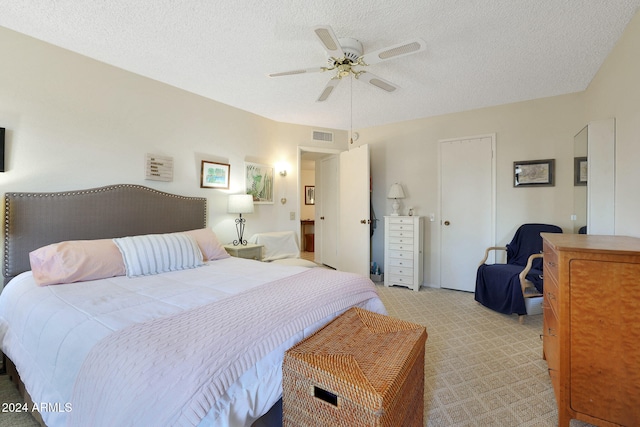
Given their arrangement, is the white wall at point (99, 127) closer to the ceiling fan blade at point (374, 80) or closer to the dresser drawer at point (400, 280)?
the ceiling fan blade at point (374, 80)

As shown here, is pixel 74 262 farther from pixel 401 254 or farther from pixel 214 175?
pixel 401 254

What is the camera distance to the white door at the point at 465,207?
3.71 meters

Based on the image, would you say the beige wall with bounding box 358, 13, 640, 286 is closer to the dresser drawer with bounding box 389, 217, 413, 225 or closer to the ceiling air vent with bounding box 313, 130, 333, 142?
the dresser drawer with bounding box 389, 217, 413, 225

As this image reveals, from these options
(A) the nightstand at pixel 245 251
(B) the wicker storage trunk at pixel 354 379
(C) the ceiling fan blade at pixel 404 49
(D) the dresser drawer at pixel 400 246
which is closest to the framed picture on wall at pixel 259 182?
(A) the nightstand at pixel 245 251

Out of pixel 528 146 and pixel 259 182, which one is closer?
pixel 528 146

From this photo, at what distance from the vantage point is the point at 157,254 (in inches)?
84.2

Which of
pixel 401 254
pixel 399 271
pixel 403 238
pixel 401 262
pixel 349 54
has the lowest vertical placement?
pixel 399 271

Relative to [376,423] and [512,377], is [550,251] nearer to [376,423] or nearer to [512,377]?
[512,377]

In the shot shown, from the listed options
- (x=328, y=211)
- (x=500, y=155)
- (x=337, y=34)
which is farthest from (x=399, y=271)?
(x=337, y=34)

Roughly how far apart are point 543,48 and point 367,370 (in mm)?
2848

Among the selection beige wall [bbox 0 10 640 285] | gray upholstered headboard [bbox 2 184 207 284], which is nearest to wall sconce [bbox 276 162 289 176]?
beige wall [bbox 0 10 640 285]

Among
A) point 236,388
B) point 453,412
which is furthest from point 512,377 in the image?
point 236,388

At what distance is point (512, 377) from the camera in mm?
1919

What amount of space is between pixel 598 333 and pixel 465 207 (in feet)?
8.80
